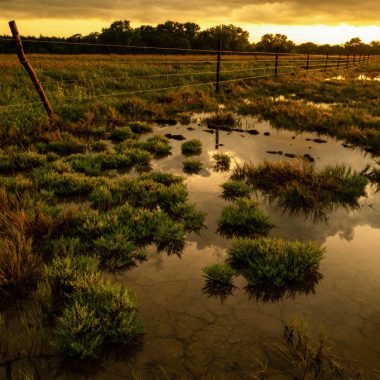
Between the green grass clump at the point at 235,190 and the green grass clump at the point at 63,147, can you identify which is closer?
the green grass clump at the point at 235,190

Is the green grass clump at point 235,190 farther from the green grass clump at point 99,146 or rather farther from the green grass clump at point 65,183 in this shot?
the green grass clump at point 99,146

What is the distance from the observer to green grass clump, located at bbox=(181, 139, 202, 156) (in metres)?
7.65

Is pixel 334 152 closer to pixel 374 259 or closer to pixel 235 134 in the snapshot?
pixel 235 134

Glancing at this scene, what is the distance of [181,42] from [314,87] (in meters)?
89.3

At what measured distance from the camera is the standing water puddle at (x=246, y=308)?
A: 2598 millimetres

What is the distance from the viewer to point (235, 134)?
9242mm

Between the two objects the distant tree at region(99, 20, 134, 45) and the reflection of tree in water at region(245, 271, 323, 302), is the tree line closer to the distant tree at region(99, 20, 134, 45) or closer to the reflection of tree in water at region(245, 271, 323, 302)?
the distant tree at region(99, 20, 134, 45)

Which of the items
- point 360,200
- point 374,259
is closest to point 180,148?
point 360,200

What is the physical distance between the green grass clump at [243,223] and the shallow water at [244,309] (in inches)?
5.7

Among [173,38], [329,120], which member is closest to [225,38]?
[173,38]

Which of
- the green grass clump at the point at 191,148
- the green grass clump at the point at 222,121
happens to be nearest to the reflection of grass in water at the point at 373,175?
Answer: the green grass clump at the point at 191,148

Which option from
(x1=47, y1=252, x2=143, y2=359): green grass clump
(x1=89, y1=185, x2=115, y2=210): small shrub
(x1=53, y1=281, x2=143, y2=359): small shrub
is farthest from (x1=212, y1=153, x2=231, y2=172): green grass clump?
(x1=53, y1=281, x2=143, y2=359): small shrub

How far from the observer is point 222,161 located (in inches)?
279

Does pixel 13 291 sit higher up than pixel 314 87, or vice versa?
pixel 314 87
